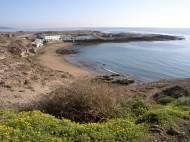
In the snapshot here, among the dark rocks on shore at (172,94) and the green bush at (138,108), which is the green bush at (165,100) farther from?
the green bush at (138,108)

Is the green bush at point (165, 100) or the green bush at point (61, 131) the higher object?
the green bush at point (61, 131)

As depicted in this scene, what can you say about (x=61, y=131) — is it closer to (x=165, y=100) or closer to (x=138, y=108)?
(x=138, y=108)

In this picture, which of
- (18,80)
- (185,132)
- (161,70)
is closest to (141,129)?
(185,132)

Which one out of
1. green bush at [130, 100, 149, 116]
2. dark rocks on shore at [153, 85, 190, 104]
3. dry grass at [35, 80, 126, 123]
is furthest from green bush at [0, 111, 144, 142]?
dark rocks on shore at [153, 85, 190, 104]

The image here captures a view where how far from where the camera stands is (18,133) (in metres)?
6.97

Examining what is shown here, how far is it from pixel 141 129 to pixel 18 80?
13.2m

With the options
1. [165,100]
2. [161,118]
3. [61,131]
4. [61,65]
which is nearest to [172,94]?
[165,100]

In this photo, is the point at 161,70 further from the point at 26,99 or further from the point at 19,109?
the point at 19,109

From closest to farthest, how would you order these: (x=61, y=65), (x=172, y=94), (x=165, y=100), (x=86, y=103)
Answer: (x=86, y=103) < (x=165, y=100) < (x=172, y=94) < (x=61, y=65)

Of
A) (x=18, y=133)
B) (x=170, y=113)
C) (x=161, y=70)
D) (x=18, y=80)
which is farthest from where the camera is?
(x=161, y=70)

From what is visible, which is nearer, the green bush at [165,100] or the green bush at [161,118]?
the green bush at [161,118]

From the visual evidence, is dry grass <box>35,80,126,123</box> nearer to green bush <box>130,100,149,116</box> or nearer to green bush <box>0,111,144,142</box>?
green bush <box>130,100,149,116</box>

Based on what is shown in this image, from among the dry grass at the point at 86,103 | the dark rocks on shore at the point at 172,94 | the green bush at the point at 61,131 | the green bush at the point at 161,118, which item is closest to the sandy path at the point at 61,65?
the dark rocks on shore at the point at 172,94

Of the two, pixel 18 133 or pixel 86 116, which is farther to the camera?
pixel 86 116
